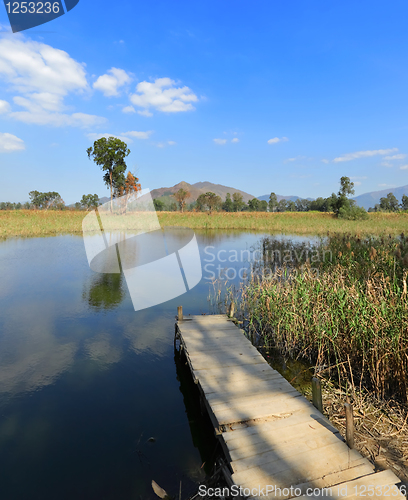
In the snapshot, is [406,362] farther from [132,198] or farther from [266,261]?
[132,198]

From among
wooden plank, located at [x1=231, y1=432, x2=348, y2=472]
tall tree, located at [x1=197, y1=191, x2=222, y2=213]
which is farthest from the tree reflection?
tall tree, located at [x1=197, y1=191, x2=222, y2=213]

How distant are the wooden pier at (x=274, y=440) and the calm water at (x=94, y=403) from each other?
0.59 metres

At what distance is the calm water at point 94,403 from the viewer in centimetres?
287

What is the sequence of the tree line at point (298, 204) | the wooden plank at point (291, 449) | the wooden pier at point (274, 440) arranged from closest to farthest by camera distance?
the wooden pier at point (274, 440)
the wooden plank at point (291, 449)
the tree line at point (298, 204)

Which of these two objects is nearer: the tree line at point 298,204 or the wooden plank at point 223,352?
the wooden plank at point 223,352

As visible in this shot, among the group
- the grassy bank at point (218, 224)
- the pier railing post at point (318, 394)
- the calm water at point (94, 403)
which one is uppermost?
the grassy bank at point (218, 224)

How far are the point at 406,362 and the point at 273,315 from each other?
240 centimetres

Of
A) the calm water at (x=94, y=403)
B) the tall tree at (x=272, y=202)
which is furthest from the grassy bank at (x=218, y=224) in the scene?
the tall tree at (x=272, y=202)

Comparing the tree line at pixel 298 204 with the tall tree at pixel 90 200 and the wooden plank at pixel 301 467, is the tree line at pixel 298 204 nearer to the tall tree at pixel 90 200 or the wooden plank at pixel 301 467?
the tall tree at pixel 90 200

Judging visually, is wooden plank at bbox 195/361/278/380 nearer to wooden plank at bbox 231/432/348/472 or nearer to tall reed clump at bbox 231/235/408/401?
tall reed clump at bbox 231/235/408/401

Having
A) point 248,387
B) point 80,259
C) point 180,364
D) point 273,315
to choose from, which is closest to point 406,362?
point 248,387

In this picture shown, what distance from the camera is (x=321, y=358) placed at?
175 inches

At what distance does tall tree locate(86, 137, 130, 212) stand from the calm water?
26516 millimetres

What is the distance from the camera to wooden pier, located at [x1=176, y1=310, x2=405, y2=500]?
7.03 feet
